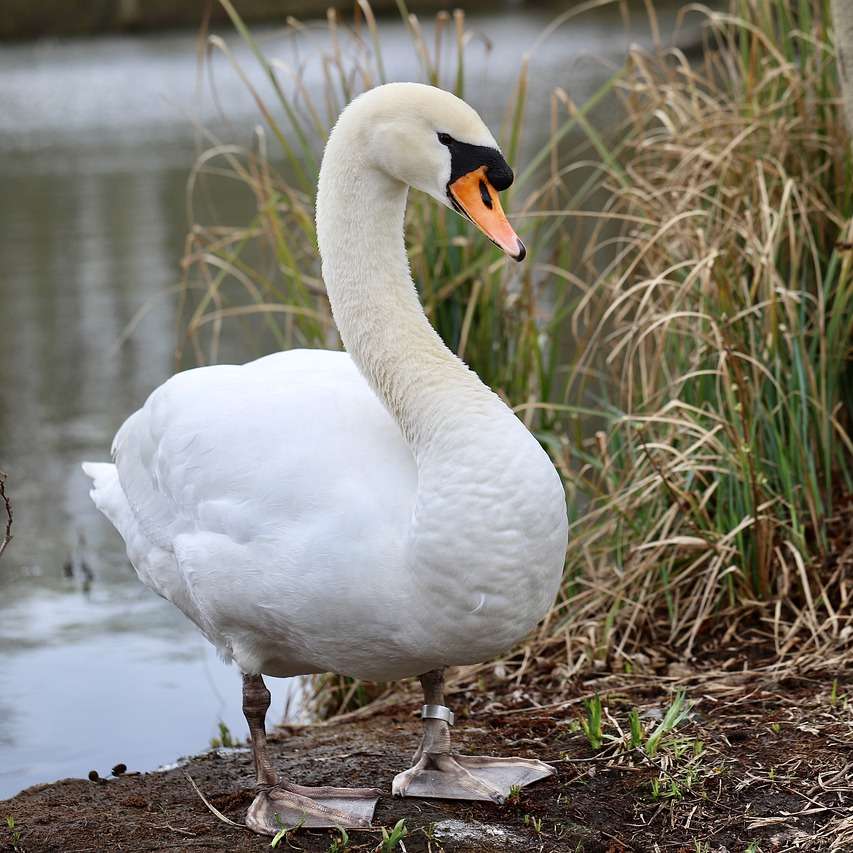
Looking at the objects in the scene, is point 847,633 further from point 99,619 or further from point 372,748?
point 99,619

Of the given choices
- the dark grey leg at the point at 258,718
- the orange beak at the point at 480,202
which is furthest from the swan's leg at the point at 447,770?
the orange beak at the point at 480,202

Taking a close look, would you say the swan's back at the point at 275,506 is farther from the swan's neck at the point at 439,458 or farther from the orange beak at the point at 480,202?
the orange beak at the point at 480,202

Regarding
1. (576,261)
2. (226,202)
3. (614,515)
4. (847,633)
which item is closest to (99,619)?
(614,515)

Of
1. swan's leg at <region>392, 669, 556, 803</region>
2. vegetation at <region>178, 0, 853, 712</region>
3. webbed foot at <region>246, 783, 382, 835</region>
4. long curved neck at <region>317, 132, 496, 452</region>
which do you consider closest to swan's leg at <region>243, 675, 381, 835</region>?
webbed foot at <region>246, 783, 382, 835</region>

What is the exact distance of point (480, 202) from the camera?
8.95 ft

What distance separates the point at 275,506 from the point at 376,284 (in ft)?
1.71

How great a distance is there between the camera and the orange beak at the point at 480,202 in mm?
2697

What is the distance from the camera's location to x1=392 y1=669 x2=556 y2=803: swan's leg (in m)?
2.98

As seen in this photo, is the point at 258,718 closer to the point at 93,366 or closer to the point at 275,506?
Result: the point at 275,506

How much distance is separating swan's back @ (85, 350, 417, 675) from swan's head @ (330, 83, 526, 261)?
505 millimetres

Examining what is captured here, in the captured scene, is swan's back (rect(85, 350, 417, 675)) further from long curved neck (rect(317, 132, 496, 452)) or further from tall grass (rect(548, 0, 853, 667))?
tall grass (rect(548, 0, 853, 667))

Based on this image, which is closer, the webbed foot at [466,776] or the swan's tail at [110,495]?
the webbed foot at [466,776]

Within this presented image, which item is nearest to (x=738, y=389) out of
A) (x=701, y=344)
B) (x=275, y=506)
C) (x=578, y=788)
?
(x=701, y=344)

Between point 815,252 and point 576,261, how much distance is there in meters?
3.74
